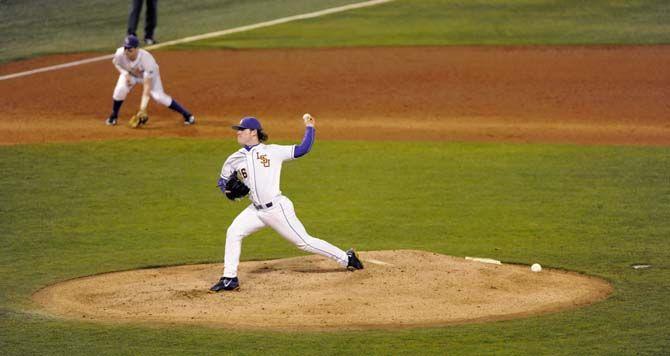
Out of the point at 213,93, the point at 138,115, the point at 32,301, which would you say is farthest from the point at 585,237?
the point at 213,93

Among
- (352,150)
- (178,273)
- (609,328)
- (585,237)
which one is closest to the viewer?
(609,328)

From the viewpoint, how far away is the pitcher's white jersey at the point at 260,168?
11.7 metres

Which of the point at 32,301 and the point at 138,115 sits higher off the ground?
the point at 138,115

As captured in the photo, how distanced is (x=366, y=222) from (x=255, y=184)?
3763 millimetres

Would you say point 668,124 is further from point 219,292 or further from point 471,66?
point 219,292

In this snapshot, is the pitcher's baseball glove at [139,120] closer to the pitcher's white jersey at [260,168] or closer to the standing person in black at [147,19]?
the standing person in black at [147,19]

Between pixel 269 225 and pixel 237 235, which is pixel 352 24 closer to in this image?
pixel 269 225

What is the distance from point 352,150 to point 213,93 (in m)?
4.28

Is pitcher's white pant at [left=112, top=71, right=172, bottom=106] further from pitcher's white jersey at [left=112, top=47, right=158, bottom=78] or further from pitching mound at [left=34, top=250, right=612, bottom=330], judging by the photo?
pitching mound at [left=34, top=250, right=612, bottom=330]

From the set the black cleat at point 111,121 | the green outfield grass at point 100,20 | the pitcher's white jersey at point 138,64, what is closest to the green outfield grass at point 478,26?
the green outfield grass at point 100,20

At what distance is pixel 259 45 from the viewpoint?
2609 cm

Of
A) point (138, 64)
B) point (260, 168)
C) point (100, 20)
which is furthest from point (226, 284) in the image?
point (100, 20)

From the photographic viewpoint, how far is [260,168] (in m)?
11.7

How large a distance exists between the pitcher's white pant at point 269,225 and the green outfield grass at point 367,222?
1.58m
